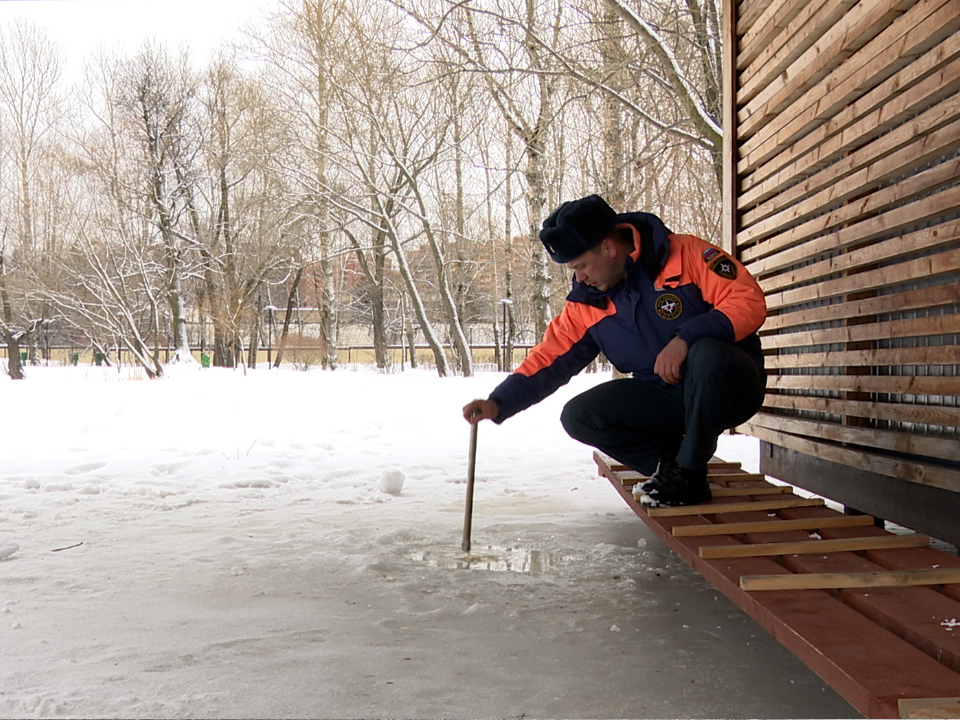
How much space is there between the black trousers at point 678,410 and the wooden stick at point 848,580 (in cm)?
81

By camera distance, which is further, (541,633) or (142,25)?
(142,25)

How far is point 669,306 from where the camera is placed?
9.59 ft

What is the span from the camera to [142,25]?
67.7 feet

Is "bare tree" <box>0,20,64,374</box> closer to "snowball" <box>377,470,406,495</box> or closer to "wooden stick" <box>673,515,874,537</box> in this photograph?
"snowball" <box>377,470,406,495</box>

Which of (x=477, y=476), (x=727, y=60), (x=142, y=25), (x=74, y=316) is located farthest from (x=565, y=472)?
(x=74, y=316)

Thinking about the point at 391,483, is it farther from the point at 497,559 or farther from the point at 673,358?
the point at 673,358

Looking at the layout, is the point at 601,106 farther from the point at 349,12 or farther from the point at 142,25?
the point at 142,25

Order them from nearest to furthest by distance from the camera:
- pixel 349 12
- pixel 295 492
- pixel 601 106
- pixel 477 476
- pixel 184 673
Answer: pixel 184 673 → pixel 295 492 → pixel 477 476 → pixel 601 106 → pixel 349 12

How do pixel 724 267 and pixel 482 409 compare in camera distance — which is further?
pixel 482 409

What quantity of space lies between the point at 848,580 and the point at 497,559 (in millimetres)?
1543

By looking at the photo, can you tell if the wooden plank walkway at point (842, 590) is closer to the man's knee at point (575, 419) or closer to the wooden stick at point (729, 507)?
the wooden stick at point (729, 507)

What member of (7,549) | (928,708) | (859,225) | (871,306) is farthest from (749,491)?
(7,549)

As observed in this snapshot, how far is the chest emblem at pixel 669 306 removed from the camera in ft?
9.57

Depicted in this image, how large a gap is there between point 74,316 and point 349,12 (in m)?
17.1
